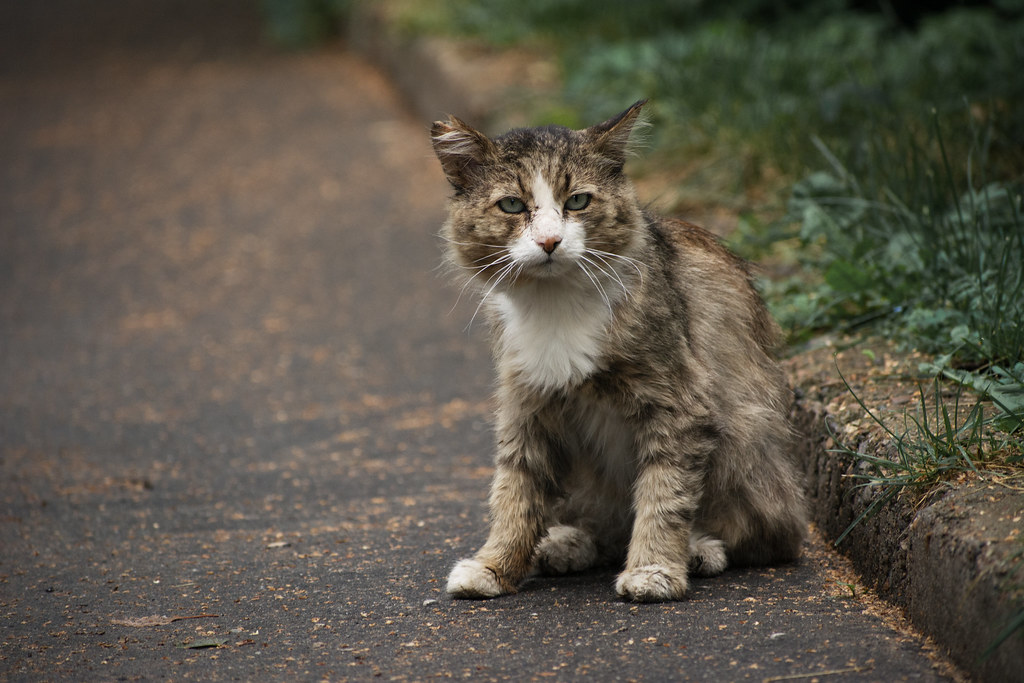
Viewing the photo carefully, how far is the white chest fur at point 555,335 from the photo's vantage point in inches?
125

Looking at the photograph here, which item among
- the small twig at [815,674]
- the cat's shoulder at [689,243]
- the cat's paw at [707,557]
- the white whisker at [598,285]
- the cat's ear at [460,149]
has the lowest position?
the small twig at [815,674]

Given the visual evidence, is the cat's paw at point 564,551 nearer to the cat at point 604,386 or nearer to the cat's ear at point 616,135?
the cat at point 604,386

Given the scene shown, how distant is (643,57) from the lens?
26.6 feet

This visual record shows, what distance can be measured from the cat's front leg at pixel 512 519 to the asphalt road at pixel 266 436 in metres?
0.08

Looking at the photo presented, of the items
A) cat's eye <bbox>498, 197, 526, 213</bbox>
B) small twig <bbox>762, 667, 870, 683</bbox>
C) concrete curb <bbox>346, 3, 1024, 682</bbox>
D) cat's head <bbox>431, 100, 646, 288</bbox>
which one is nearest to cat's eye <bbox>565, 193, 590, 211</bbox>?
cat's head <bbox>431, 100, 646, 288</bbox>

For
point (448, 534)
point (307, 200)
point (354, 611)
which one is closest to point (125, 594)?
point (354, 611)

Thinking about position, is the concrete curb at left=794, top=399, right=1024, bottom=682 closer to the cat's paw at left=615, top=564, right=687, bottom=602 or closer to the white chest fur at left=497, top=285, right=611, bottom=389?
the cat's paw at left=615, top=564, right=687, bottom=602

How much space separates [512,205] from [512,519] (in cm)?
93

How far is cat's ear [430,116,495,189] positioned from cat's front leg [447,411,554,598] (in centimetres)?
79

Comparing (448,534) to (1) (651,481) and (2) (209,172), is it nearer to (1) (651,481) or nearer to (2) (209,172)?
(1) (651,481)

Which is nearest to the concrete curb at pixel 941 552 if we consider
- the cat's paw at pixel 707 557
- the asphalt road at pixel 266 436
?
the asphalt road at pixel 266 436

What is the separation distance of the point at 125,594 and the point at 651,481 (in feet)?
5.48

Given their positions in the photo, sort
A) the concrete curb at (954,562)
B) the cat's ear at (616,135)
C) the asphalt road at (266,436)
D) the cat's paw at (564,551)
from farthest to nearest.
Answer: the cat's paw at (564,551)
the cat's ear at (616,135)
the asphalt road at (266,436)
the concrete curb at (954,562)

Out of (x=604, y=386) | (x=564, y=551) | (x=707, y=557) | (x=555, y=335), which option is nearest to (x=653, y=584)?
(x=707, y=557)
